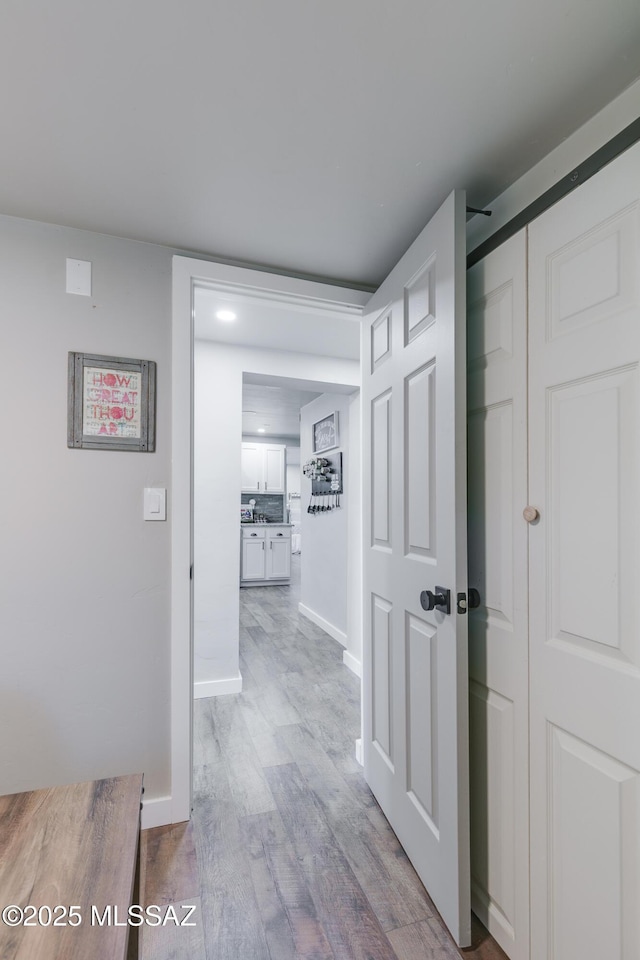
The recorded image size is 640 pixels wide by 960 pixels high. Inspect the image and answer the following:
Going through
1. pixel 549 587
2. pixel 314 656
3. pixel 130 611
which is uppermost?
pixel 549 587

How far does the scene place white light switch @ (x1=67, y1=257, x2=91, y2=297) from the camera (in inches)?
67.9

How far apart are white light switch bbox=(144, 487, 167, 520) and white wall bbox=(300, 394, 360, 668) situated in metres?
2.12

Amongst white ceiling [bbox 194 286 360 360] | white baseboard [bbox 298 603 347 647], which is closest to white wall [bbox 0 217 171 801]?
white ceiling [bbox 194 286 360 360]

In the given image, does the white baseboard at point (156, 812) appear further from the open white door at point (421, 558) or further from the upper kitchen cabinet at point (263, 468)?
the upper kitchen cabinet at point (263, 468)

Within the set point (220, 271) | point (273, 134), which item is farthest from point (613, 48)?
point (220, 271)

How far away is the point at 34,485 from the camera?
1672mm

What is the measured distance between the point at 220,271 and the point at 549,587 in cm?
165

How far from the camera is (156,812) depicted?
69.9 inches

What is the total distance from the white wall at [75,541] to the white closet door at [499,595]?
1151 mm

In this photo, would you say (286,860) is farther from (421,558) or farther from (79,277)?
(79,277)

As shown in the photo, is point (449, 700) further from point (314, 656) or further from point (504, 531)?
point (314, 656)

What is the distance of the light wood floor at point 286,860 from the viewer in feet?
4.30

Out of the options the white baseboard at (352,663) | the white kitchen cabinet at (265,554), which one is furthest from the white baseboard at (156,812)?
the white kitchen cabinet at (265,554)

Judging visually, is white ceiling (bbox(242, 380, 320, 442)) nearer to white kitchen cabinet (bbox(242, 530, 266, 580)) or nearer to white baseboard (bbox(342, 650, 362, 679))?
white kitchen cabinet (bbox(242, 530, 266, 580))
